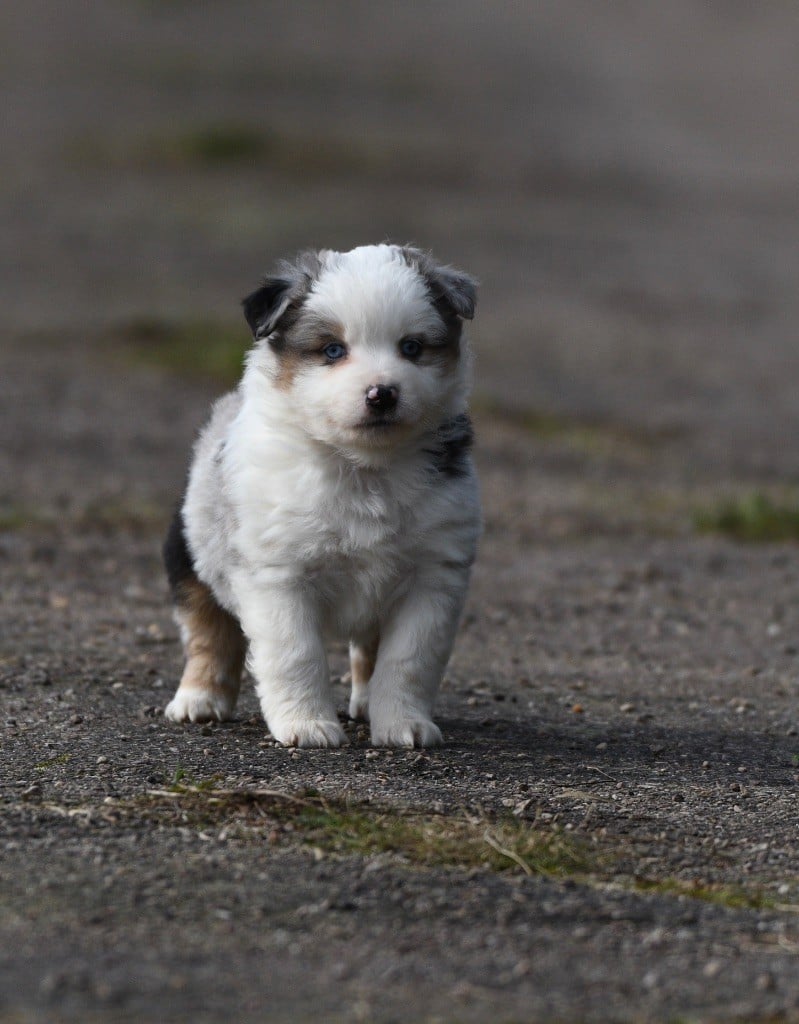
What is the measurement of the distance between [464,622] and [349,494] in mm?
3655

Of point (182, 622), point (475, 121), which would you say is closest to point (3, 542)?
point (182, 622)

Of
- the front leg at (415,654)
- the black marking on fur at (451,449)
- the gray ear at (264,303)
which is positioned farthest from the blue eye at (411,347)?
the front leg at (415,654)

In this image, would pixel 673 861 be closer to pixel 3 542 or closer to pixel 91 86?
pixel 3 542

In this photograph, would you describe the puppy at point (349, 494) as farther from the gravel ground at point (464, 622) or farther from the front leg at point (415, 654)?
the gravel ground at point (464, 622)

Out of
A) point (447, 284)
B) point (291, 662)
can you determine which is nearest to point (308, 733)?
point (291, 662)

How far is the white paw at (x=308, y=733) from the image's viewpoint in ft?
19.7

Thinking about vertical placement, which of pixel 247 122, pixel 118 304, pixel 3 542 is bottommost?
pixel 3 542

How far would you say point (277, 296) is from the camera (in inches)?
241

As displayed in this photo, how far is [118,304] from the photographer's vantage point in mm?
19094

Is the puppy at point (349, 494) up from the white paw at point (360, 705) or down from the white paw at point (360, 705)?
up

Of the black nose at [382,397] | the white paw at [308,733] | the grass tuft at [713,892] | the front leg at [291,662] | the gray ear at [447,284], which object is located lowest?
the white paw at [308,733]

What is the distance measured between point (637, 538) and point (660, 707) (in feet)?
15.5

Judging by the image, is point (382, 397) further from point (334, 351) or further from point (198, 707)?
point (198, 707)

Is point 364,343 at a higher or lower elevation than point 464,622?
higher
